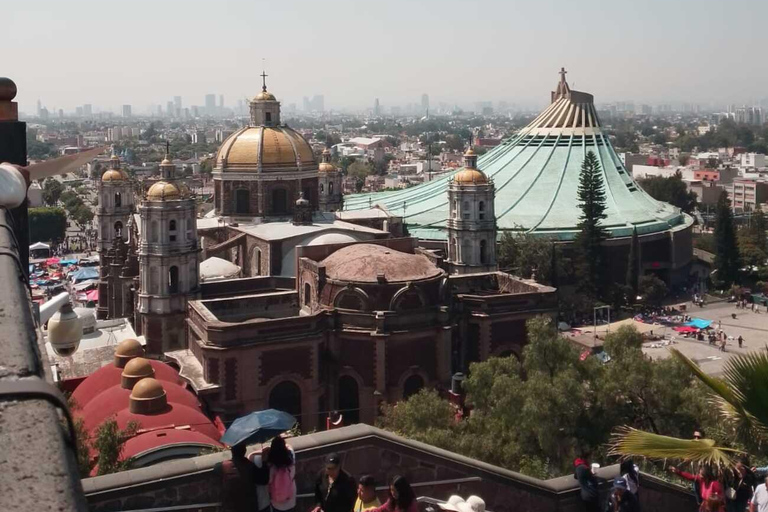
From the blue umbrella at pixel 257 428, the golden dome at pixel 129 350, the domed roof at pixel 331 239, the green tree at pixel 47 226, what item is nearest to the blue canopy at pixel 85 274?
the green tree at pixel 47 226

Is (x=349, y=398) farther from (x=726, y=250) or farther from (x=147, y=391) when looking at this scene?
(x=726, y=250)

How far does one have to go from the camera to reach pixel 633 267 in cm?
4312

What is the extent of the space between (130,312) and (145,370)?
13.9 metres

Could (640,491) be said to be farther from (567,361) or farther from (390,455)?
(567,361)

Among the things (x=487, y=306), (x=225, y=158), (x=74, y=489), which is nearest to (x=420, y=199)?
(x=225, y=158)

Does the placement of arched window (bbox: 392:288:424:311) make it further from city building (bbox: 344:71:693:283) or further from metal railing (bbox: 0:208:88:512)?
city building (bbox: 344:71:693:283)

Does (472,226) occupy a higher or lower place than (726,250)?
higher

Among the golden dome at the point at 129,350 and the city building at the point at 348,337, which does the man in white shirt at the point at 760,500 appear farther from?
the golden dome at the point at 129,350

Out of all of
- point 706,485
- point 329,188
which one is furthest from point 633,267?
point 706,485

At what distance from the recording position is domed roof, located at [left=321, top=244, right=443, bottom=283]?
2136cm

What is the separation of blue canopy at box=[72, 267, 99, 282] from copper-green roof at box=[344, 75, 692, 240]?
15.4 m

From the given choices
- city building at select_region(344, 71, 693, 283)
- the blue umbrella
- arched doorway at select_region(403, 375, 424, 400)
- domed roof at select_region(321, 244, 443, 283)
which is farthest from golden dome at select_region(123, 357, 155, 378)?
city building at select_region(344, 71, 693, 283)

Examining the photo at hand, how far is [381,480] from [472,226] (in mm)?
23201

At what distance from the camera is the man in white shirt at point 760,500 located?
22.1ft
